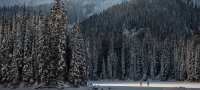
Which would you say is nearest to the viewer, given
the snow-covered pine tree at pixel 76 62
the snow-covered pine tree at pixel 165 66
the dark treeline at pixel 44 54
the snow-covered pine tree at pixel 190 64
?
the dark treeline at pixel 44 54

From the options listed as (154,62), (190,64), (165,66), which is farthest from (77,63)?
(154,62)

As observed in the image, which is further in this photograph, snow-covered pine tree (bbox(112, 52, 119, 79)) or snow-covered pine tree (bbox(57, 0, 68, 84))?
snow-covered pine tree (bbox(112, 52, 119, 79))

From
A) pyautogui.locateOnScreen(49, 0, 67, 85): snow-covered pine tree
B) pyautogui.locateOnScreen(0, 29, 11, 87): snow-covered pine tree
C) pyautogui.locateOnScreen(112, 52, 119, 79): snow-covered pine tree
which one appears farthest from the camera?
pyautogui.locateOnScreen(112, 52, 119, 79): snow-covered pine tree

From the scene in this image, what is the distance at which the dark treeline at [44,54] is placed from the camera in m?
51.1

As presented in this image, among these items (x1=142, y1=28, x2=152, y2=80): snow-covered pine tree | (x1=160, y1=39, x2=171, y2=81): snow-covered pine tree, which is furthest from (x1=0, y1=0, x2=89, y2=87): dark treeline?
(x1=160, y1=39, x2=171, y2=81): snow-covered pine tree

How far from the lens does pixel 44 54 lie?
5169 centimetres

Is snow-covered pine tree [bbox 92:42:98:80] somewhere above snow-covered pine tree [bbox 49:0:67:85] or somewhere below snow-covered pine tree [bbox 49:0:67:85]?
below

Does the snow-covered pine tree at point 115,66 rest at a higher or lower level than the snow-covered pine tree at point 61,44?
lower

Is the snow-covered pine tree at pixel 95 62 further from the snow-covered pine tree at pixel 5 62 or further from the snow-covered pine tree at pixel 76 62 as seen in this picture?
the snow-covered pine tree at pixel 76 62

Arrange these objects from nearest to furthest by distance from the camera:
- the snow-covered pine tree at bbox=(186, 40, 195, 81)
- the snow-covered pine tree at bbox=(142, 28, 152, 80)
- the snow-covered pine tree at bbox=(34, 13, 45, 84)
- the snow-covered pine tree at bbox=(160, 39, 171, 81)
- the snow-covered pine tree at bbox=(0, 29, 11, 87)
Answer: the snow-covered pine tree at bbox=(34, 13, 45, 84)
the snow-covered pine tree at bbox=(0, 29, 11, 87)
the snow-covered pine tree at bbox=(186, 40, 195, 81)
the snow-covered pine tree at bbox=(160, 39, 171, 81)
the snow-covered pine tree at bbox=(142, 28, 152, 80)

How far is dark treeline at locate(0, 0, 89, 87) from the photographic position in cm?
5112

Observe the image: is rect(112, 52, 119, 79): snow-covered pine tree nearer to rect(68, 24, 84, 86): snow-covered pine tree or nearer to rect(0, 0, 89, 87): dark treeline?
rect(0, 0, 89, 87): dark treeline

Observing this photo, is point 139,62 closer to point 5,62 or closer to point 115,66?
point 115,66

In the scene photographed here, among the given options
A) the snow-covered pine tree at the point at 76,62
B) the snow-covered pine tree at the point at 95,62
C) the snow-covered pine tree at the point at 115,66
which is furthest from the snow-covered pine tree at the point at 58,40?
the snow-covered pine tree at the point at 115,66
